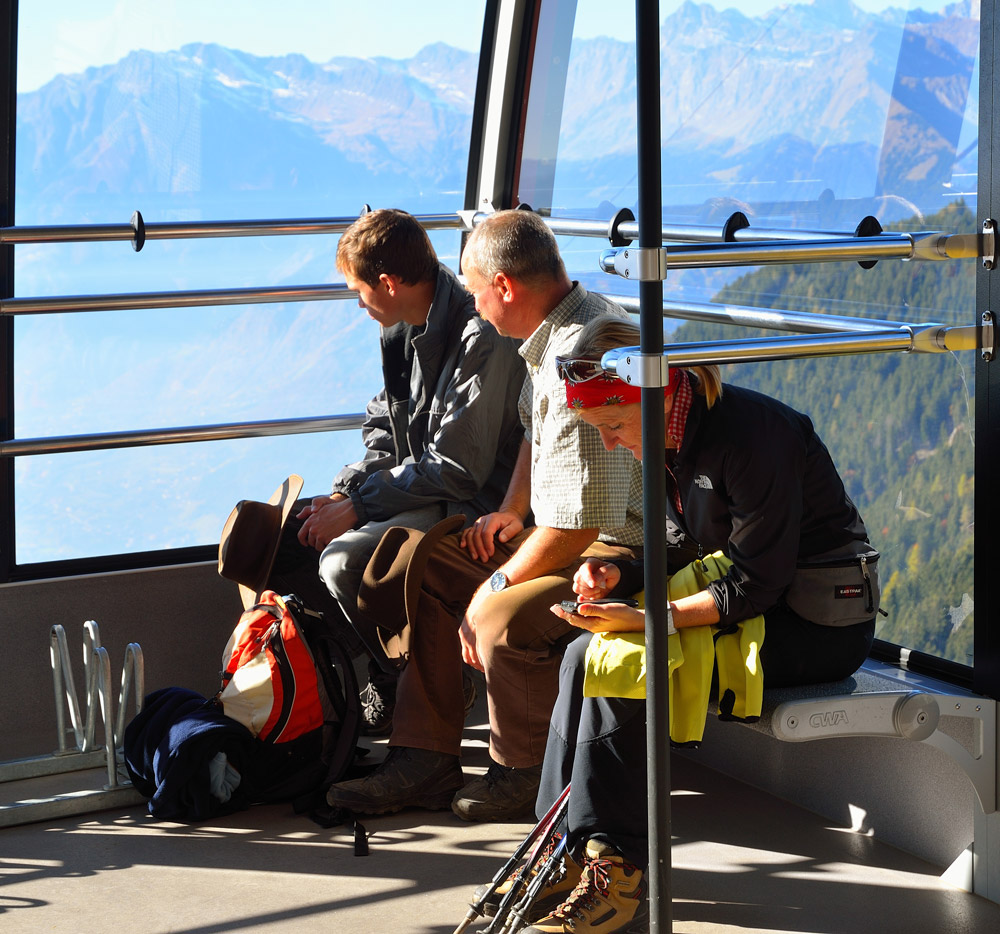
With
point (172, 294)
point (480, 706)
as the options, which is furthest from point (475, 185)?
point (480, 706)

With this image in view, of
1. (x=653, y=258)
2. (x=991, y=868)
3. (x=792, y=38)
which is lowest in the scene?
(x=991, y=868)

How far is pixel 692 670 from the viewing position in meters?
2.11

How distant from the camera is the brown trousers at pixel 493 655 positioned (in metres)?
2.49

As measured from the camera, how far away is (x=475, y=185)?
159 inches

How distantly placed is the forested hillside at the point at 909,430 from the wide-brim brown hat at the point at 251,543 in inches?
52.0

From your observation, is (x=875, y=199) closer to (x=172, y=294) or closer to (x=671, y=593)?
(x=671, y=593)

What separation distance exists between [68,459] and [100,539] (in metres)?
0.29

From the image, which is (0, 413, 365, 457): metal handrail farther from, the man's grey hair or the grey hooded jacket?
the man's grey hair

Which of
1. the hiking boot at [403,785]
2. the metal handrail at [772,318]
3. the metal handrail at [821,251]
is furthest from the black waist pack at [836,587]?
the hiking boot at [403,785]

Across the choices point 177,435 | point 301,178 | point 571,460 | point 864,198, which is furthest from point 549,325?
point 301,178

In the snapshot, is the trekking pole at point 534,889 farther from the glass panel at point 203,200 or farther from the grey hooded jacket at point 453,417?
the glass panel at point 203,200

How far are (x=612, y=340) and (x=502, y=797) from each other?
3.43 ft

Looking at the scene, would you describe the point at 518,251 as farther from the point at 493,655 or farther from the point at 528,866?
the point at 528,866

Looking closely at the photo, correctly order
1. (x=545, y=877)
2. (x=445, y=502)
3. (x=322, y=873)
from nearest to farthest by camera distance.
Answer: (x=545, y=877)
(x=322, y=873)
(x=445, y=502)
